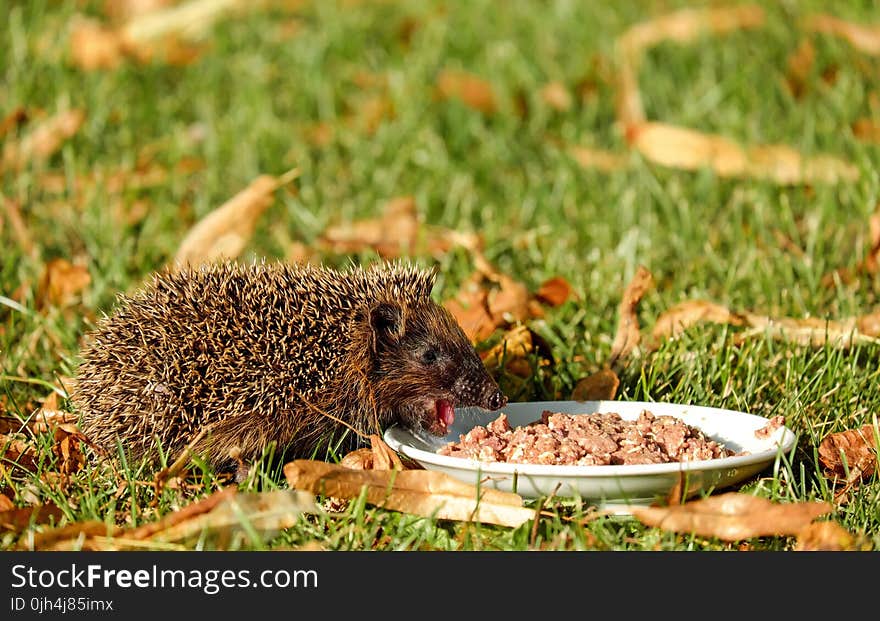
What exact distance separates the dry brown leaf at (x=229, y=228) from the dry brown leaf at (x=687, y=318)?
2191 millimetres

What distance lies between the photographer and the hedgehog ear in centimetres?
475

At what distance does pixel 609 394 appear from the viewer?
5.15 metres

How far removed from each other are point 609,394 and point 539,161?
11.9ft

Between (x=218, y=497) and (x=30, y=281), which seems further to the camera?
(x=30, y=281)

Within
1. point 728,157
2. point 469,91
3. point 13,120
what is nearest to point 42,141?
point 13,120

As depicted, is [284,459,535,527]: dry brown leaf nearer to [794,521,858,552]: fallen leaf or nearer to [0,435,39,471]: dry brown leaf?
[794,521,858,552]: fallen leaf

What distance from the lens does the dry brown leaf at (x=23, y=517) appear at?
13.2ft

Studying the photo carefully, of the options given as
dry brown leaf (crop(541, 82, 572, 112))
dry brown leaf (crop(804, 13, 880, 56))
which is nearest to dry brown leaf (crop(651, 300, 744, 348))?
dry brown leaf (crop(541, 82, 572, 112))

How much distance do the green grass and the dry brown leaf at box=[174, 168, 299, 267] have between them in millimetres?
441

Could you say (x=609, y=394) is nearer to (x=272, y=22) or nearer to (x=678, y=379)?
(x=678, y=379)

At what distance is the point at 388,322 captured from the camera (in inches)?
189

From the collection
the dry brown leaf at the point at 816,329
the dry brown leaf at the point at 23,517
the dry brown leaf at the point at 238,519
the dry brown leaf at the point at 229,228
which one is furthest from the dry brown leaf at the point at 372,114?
the dry brown leaf at the point at 238,519

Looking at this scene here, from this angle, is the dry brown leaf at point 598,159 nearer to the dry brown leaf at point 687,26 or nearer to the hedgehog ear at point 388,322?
the dry brown leaf at point 687,26
